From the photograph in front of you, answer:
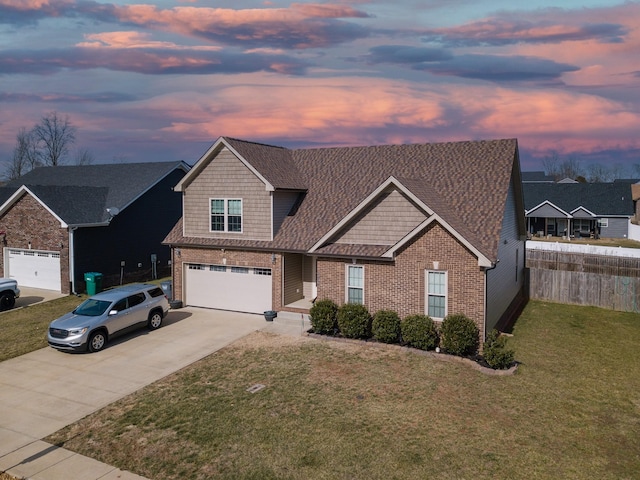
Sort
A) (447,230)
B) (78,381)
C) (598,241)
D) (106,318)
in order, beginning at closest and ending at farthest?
1. (78,381)
2. (447,230)
3. (106,318)
4. (598,241)

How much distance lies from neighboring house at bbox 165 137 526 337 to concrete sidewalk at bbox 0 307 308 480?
2.35m

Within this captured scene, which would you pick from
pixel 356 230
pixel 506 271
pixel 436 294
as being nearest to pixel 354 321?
pixel 436 294

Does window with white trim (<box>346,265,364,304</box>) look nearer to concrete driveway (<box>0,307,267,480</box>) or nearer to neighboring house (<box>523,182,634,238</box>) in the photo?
concrete driveway (<box>0,307,267,480</box>)

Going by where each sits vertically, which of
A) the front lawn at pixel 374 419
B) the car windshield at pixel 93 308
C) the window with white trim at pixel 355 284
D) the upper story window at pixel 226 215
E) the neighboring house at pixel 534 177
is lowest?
the front lawn at pixel 374 419

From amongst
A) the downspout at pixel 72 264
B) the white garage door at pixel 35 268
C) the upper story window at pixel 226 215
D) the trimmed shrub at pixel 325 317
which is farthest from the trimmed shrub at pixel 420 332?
the white garage door at pixel 35 268

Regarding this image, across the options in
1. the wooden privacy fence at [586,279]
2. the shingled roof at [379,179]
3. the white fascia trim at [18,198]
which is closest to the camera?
the shingled roof at [379,179]

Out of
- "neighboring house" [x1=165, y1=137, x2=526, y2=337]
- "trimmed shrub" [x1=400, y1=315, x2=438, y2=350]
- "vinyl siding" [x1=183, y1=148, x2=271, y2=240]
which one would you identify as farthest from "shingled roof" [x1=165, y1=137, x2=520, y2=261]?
"trimmed shrub" [x1=400, y1=315, x2=438, y2=350]

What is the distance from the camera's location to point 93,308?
701 inches

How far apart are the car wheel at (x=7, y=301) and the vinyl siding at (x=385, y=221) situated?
16236mm

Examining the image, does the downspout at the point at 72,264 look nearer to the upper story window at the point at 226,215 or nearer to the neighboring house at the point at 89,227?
the neighboring house at the point at 89,227

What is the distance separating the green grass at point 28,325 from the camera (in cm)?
1769

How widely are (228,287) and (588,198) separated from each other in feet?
158

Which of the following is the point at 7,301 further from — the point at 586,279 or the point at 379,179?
the point at 586,279

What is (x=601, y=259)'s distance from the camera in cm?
2436
